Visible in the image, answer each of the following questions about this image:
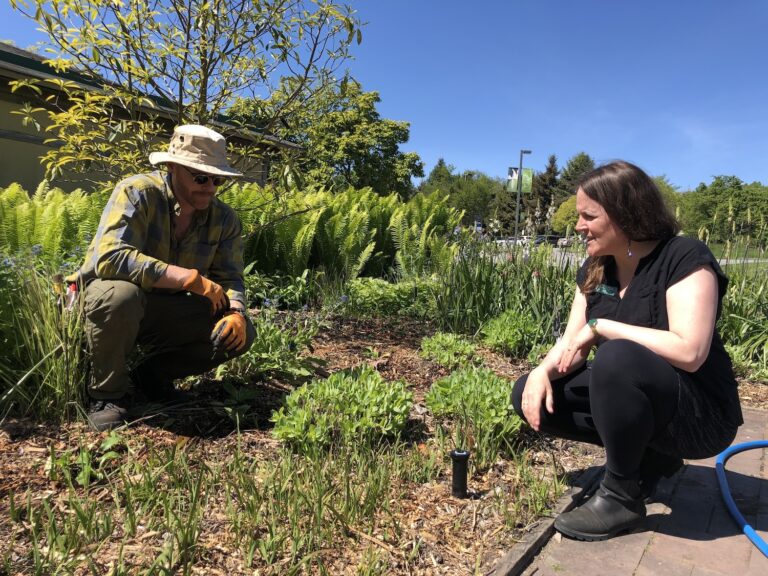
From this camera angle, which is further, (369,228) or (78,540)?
(369,228)

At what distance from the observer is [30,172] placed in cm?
864

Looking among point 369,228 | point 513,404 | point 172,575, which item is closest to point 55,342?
point 172,575

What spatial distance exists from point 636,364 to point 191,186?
1946 millimetres

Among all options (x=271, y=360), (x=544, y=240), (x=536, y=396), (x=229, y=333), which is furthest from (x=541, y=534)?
(x=544, y=240)

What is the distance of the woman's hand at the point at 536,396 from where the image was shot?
82.0 inches

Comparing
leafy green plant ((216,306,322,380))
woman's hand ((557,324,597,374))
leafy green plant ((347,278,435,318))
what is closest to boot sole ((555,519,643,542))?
woman's hand ((557,324,597,374))

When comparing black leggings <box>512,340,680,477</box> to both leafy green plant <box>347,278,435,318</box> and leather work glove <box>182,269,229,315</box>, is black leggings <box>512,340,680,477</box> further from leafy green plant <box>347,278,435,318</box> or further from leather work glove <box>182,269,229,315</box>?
leafy green plant <box>347,278,435,318</box>

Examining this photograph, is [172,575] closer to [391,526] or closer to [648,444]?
[391,526]

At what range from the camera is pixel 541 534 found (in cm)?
186

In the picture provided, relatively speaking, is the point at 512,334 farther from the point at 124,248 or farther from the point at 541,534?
the point at 124,248

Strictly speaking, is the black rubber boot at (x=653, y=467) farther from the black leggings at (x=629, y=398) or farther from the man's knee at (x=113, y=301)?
the man's knee at (x=113, y=301)

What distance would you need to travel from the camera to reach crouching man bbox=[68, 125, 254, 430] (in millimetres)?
2217

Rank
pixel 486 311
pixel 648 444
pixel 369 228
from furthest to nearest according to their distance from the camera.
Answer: pixel 369 228, pixel 486 311, pixel 648 444

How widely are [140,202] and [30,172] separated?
26.4ft
